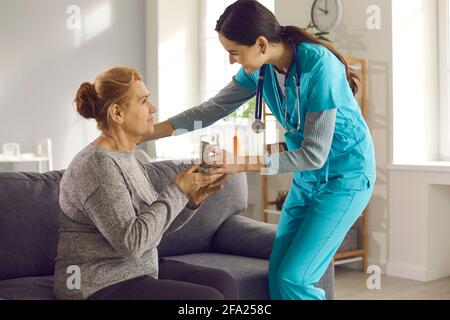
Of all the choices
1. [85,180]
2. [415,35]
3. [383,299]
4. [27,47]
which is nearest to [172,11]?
[27,47]

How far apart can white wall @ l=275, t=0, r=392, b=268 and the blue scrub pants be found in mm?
2162

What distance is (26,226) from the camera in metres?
2.21

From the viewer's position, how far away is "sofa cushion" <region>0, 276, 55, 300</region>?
198 cm

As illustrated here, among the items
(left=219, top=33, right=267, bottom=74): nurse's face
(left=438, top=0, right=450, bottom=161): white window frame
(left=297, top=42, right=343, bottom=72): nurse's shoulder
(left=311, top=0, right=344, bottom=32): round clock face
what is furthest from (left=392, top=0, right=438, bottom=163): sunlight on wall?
(left=219, top=33, right=267, bottom=74): nurse's face

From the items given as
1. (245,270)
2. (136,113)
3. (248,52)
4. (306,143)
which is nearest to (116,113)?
(136,113)

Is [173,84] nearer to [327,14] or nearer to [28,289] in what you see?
[327,14]

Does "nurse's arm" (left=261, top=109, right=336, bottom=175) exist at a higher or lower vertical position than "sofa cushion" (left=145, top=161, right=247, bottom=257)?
higher

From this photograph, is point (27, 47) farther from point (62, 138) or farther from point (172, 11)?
point (172, 11)

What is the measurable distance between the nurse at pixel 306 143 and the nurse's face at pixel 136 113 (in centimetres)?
25

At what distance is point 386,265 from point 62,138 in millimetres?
2717

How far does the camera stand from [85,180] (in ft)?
5.58

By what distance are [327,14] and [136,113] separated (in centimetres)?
253

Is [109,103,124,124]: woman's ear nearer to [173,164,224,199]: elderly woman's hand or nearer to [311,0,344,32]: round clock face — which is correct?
[173,164,224,199]: elderly woman's hand

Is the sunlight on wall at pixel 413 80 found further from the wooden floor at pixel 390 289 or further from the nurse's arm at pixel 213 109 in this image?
the nurse's arm at pixel 213 109
